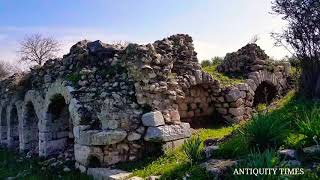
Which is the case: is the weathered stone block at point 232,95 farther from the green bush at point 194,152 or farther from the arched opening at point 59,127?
the arched opening at point 59,127

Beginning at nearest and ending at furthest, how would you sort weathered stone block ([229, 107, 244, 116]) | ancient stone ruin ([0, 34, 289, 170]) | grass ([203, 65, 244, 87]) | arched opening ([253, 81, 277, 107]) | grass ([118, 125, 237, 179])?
grass ([118, 125, 237, 179])
ancient stone ruin ([0, 34, 289, 170])
weathered stone block ([229, 107, 244, 116])
grass ([203, 65, 244, 87])
arched opening ([253, 81, 277, 107])

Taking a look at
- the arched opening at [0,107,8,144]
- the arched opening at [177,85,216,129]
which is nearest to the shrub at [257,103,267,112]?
the arched opening at [177,85,216,129]

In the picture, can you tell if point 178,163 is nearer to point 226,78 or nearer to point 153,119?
point 153,119

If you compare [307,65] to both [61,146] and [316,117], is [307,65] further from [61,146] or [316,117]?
[61,146]

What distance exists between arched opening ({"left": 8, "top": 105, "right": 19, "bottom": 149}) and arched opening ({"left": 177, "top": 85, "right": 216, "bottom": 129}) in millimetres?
7432

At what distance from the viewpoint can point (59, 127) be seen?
1116 centimetres

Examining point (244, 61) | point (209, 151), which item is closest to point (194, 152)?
point (209, 151)

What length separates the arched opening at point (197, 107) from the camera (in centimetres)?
1043

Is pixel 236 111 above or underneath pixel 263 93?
underneath

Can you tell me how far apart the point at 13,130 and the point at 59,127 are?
15.1 feet

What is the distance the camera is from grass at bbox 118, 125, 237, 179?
618 cm

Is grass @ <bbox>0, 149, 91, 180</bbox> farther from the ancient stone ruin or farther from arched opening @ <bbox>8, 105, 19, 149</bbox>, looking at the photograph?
arched opening @ <bbox>8, 105, 19, 149</bbox>

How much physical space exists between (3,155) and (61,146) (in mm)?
3179

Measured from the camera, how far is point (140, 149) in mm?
8297
